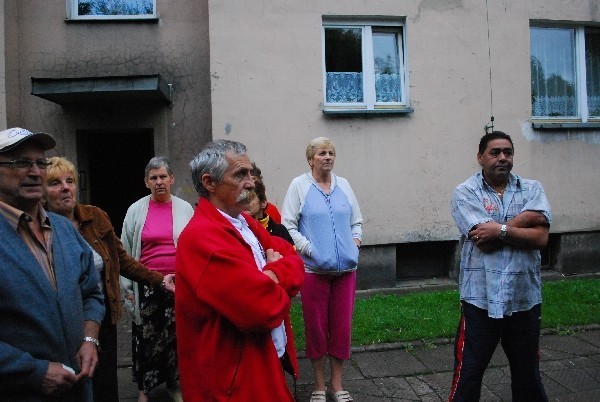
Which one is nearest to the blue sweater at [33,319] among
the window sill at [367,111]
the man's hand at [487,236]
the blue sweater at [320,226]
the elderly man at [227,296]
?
the elderly man at [227,296]

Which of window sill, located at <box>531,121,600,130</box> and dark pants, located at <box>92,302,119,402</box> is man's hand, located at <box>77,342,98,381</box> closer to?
dark pants, located at <box>92,302,119,402</box>

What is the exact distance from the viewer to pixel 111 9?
7.65 meters

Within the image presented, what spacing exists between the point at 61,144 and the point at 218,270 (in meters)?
6.42

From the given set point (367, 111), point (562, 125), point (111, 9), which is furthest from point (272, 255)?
point (562, 125)

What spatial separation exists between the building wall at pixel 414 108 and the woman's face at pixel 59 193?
434cm

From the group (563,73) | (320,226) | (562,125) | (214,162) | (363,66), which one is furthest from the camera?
(563,73)

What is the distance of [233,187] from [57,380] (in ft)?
3.29

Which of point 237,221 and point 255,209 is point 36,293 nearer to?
point 237,221

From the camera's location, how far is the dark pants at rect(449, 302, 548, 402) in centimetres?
306

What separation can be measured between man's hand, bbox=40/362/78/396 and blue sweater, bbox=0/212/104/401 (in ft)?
0.07

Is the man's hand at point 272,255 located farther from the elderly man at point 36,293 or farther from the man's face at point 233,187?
the elderly man at point 36,293

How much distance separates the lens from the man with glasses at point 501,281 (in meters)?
3.03

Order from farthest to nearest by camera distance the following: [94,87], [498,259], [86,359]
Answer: [94,87], [498,259], [86,359]

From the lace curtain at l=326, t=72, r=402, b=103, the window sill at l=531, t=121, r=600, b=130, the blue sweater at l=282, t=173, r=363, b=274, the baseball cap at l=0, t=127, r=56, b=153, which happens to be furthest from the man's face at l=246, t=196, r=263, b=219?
the window sill at l=531, t=121, r=600, b=130
